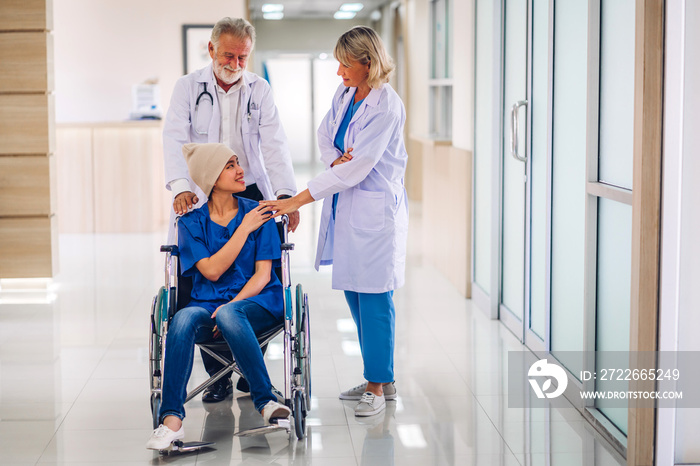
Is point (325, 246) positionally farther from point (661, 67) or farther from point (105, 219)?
point (105, 219)

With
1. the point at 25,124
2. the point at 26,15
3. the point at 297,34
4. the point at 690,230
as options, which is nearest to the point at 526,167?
the point at 690,230

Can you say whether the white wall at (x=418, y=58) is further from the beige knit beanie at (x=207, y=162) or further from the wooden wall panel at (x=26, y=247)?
the beige knit beanie at (x=207, y=162)

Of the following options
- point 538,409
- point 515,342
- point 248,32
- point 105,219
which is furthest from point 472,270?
point 105,219

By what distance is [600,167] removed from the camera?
322 cm

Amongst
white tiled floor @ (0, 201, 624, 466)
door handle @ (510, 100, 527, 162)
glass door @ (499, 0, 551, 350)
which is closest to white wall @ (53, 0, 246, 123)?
white tiled floor @ (0, 201, 624, 466)

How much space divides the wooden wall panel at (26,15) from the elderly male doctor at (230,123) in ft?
8.25

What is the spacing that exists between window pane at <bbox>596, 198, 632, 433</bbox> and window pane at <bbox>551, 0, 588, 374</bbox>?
0.24 metres

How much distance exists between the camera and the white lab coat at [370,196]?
321cm

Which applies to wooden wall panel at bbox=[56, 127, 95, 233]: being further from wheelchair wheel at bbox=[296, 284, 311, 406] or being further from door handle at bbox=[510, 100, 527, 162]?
wheelchair wheel at bbox=[296, 284, 311, 406]

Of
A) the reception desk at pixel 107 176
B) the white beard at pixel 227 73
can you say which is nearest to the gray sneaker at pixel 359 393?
the white beard at pixel 227 73

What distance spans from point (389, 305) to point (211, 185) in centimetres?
84

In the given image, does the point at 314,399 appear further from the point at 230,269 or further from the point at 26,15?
the point at 26,15

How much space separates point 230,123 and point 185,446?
4.45 ft

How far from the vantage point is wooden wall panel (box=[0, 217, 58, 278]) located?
5723 millimetres
